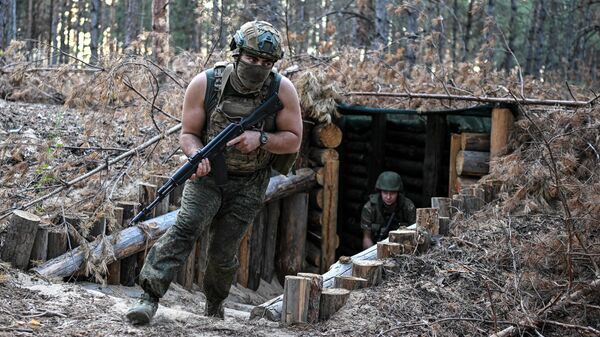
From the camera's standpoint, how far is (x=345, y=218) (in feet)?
37.3

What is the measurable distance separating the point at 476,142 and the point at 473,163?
0.29m

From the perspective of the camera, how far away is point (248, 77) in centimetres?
454

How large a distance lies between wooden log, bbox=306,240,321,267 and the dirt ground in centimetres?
312

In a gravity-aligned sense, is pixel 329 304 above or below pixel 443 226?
below

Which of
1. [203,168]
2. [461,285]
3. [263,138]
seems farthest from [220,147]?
[461,285]

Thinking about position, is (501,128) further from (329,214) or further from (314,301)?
(314,301)

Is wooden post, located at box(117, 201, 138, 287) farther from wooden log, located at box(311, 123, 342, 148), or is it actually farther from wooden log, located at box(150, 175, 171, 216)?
wooden log, located at box(311, 123, 342, 148)

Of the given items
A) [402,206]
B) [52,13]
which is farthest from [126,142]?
[52,13]

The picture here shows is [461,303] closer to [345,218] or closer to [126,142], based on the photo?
[126,142]

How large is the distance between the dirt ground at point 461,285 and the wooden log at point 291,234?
96.2 inches

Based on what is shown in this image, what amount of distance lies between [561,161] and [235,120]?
3.82m

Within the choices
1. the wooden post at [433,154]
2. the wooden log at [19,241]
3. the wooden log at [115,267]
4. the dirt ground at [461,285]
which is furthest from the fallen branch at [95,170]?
the wooden post at [433,154]

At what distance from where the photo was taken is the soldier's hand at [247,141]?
4480mm

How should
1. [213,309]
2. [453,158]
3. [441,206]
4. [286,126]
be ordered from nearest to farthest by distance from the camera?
1. [286,126]
2. [213,309]
3. [441,206]
4. [453,158]
